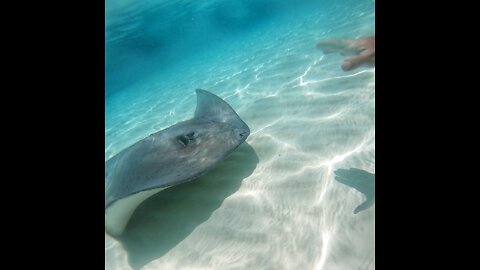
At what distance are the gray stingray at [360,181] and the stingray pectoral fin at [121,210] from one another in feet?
6.26

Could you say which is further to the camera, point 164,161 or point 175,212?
point 175,212

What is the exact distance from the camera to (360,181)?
3.04 m

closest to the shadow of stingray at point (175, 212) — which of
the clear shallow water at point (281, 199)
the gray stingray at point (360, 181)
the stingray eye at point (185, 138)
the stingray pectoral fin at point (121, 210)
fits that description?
the clear shallow water at point (281, 199)

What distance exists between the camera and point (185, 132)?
143 inches

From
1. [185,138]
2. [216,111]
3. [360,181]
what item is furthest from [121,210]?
[360,181]

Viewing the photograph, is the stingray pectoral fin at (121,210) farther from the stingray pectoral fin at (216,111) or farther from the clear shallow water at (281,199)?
the stingray pectoral fin at (216,111)

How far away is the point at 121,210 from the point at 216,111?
2.11 m

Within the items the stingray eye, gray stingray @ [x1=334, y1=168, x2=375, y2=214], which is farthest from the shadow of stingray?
gray stingray @ [x1=334, y1=168, x2=375, y2=214]

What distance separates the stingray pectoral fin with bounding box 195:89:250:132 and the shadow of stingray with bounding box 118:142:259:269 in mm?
613

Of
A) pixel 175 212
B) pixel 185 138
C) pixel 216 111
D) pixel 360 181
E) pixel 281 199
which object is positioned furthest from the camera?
pixel 216 111

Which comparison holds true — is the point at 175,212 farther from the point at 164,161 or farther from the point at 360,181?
the point at 360,181
